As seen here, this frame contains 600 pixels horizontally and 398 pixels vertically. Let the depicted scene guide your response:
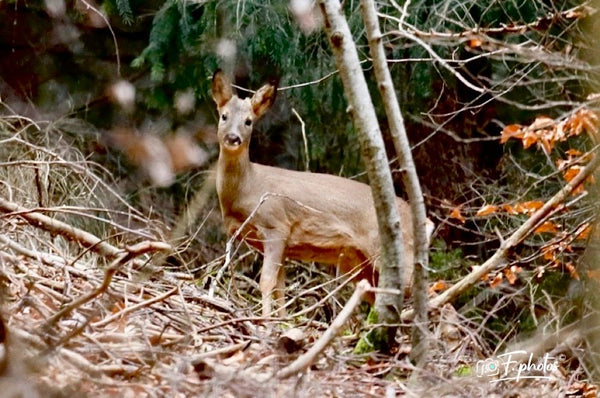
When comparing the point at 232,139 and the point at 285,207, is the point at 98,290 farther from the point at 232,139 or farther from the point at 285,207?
the point at 285,207

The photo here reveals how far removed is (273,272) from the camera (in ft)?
27.1

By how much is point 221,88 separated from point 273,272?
5.32 ft

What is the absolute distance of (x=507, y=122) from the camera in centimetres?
904

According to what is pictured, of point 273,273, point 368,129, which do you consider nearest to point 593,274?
point 368,129

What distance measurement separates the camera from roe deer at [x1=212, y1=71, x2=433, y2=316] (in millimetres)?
8531

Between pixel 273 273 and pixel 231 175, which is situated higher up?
pixel 231 175

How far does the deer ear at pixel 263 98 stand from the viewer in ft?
27.9

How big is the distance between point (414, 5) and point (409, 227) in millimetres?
1877

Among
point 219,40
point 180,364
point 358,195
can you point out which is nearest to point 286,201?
point 358,195

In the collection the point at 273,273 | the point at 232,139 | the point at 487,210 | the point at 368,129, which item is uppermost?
the point at 368,129

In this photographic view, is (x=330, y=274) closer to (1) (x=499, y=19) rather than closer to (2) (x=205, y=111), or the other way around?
(2) (x=205, y=111)

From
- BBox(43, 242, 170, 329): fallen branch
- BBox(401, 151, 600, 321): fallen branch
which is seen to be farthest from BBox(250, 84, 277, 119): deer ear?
BBox(43, 242, 170, 329): fallen branch

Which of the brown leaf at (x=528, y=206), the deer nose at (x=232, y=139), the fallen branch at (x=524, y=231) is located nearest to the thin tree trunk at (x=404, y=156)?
the fallen branch at (x=524, y=231)

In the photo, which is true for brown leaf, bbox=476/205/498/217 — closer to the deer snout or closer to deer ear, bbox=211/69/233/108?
the deer snout
